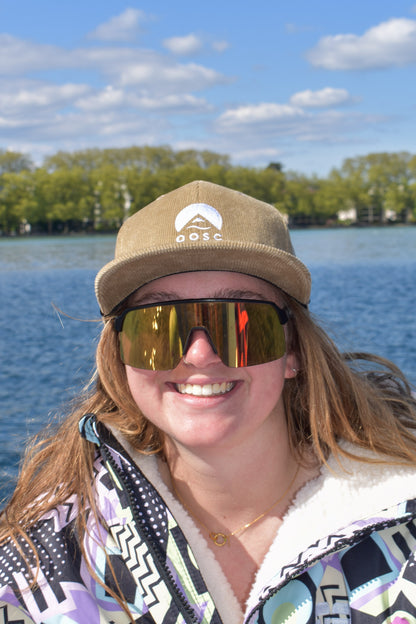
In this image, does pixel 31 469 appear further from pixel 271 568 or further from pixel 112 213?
pixel 112 213

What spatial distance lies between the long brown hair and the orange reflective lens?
0.19 m

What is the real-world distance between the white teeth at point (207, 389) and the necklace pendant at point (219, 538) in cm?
52

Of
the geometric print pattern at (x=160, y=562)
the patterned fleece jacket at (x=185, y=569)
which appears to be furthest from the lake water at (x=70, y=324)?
the geometric print pattern at (x=160, y=562)

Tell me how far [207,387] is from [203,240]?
501 mm

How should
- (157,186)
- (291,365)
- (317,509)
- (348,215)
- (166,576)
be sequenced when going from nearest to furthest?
(166,576) < (317,509) < (291,365) < (157,186) < (348,215)

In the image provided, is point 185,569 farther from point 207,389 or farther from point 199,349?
point 199,349

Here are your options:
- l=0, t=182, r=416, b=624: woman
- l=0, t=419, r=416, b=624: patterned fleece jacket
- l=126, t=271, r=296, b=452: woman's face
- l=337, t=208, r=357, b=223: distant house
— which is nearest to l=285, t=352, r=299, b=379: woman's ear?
l=0, t=182, r=416, b=624: woman

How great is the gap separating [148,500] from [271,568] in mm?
459

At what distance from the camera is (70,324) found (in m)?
20.2

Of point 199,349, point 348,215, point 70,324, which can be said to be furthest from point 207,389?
point 348,215

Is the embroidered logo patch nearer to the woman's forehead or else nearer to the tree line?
the woman's forehead

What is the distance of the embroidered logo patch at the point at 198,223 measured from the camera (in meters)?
1.98

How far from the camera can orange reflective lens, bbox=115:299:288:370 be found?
7.04 ft

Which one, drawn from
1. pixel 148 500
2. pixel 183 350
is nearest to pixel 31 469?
pixel 148 500
